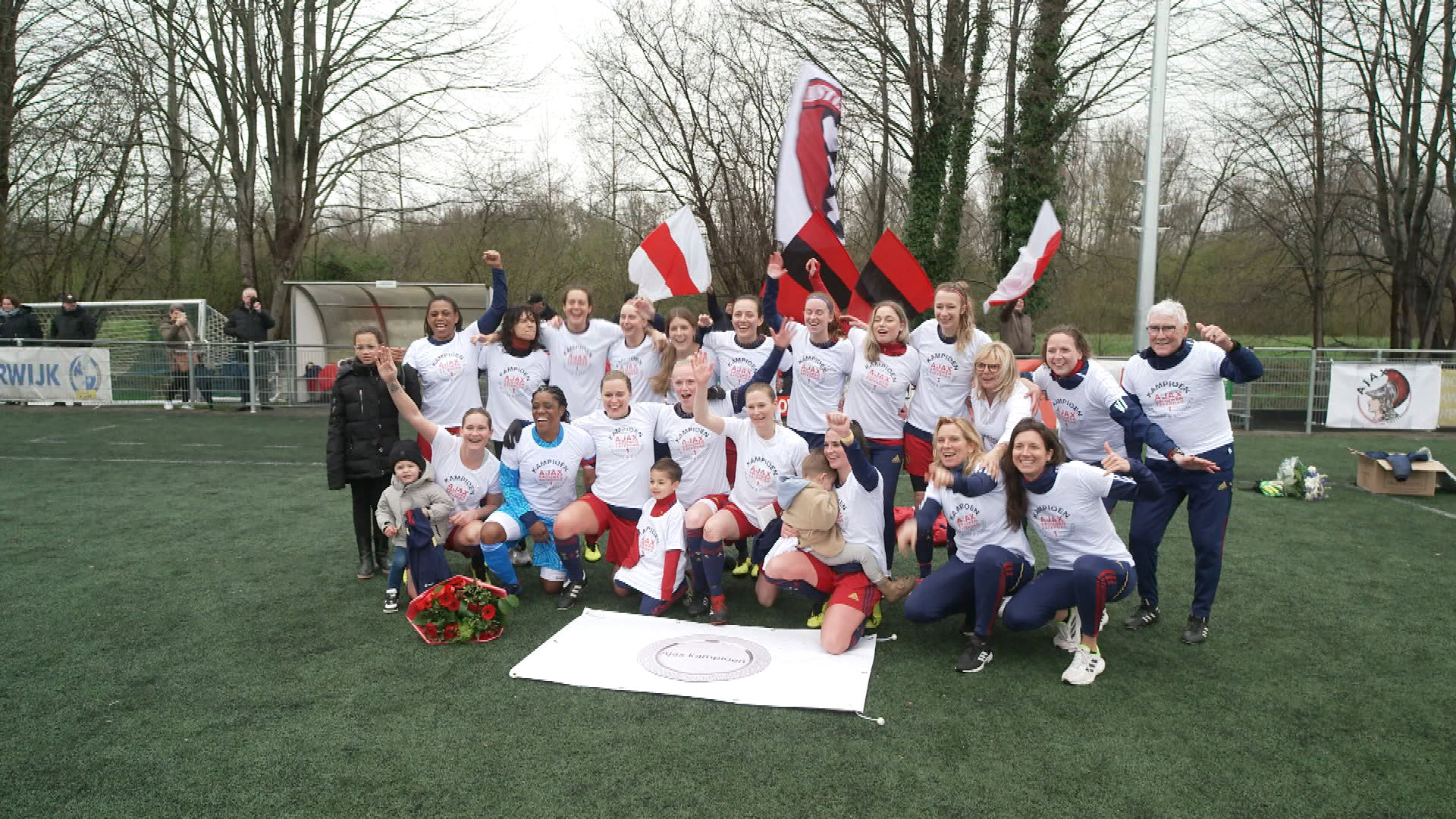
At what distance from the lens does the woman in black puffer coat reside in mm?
5379

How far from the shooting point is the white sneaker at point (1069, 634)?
429cm

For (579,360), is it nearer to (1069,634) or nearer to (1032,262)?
(1032,262)

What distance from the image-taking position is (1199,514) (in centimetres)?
451

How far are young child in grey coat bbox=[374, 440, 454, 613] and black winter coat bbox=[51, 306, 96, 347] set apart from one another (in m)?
12.3

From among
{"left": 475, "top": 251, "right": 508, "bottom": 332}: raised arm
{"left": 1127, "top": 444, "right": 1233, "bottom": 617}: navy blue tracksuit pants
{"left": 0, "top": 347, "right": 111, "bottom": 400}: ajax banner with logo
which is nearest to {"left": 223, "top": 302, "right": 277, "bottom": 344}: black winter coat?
{"left": 0, "top": 347, "right": 111, "bottom": 400}: ajax banner with logo

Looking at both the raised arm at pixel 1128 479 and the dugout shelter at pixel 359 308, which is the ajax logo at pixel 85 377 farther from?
the raised arm at pixel 1128 479

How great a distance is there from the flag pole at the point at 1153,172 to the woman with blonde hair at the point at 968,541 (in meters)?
7.56

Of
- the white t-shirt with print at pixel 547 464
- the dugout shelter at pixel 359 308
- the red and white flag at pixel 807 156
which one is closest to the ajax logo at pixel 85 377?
the dugout shelter at pixel 359 308

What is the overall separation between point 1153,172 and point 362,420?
980 centimetres

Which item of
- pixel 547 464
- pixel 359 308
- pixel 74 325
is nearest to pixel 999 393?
pixel 547 464

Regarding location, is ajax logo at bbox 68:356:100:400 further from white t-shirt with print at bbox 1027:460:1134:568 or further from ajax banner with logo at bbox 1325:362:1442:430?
ajax banner with logo at bbox 1325:362:1442:430

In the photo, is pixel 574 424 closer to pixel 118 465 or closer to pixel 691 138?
pixel 118 465

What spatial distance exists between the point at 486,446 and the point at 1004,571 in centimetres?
303

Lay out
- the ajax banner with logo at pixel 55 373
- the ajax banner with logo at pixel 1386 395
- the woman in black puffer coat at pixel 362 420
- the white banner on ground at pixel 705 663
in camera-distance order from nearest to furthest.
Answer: the white banner on ground at pixel 705 663
the woman in black puffer coat at pixel 362 420
the ajax banner with logo at pixel 1386 395
the ajax banner with logo at pixel 55 373
